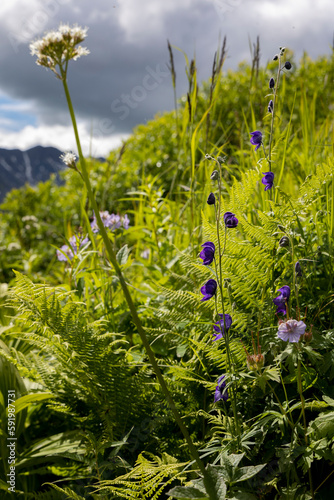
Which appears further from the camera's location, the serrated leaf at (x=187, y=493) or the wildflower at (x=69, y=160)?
the wildflower at (x=69, y=160)

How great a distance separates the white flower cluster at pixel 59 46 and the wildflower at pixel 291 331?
657mm

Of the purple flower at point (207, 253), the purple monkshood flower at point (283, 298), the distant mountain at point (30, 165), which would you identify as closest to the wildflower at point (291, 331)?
the purple monkshood flower at point (283, 298)

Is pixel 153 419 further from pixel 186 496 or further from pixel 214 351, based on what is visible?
pixel 186 496

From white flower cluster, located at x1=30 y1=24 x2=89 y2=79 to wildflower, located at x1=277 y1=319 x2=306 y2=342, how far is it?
657 millimetres

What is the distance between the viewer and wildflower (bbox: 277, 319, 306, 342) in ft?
2.82

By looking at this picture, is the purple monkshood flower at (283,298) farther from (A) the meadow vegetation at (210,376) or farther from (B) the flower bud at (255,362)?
(B) the flower bud at (255,362)

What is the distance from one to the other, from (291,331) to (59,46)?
2.34 feet

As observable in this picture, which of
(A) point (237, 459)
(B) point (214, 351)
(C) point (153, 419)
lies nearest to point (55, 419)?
(C) point (153, 419)

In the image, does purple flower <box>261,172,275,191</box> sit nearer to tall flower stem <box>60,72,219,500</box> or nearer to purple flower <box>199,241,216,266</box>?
purple flower <box>199,241,216,266</box>

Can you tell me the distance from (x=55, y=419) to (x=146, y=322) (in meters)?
0.54

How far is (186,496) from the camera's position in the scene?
0.74 m

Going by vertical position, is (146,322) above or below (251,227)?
below

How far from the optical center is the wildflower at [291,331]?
2.82 feet

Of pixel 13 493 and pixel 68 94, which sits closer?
pixel 68 94
